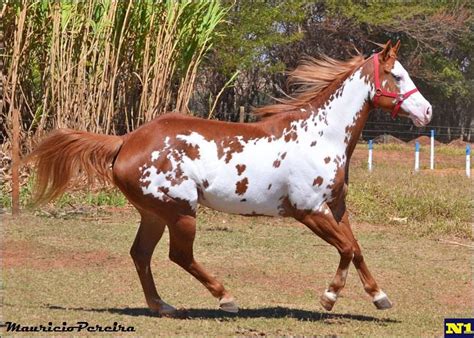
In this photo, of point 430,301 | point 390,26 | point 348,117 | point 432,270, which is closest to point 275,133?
point 348,117

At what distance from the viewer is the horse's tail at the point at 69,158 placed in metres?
7.59

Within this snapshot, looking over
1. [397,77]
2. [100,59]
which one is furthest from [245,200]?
[100,59]

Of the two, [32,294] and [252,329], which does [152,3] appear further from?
[252,329]

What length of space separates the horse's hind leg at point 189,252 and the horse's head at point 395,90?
1995 millimetres

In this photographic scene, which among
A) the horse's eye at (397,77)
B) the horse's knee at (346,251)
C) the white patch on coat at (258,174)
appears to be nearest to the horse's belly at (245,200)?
the white patch on coat at (258,174)

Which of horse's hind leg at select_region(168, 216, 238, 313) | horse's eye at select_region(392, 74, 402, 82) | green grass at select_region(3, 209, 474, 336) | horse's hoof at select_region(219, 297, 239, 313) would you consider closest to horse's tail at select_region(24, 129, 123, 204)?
horse's hind leg at select_region(168, 216, 238, 313)

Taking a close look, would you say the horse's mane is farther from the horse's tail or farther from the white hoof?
the white hoof

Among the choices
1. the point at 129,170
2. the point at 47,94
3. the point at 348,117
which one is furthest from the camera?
the point at 47,94

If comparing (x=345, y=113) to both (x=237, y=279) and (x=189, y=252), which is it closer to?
(x=189, y=252)

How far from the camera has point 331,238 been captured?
291 inches

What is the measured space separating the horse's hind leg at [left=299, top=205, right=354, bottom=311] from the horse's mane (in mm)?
1025

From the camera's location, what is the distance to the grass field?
24.0 ft

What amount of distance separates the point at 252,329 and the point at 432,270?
424 cm

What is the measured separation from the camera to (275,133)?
7609mm
